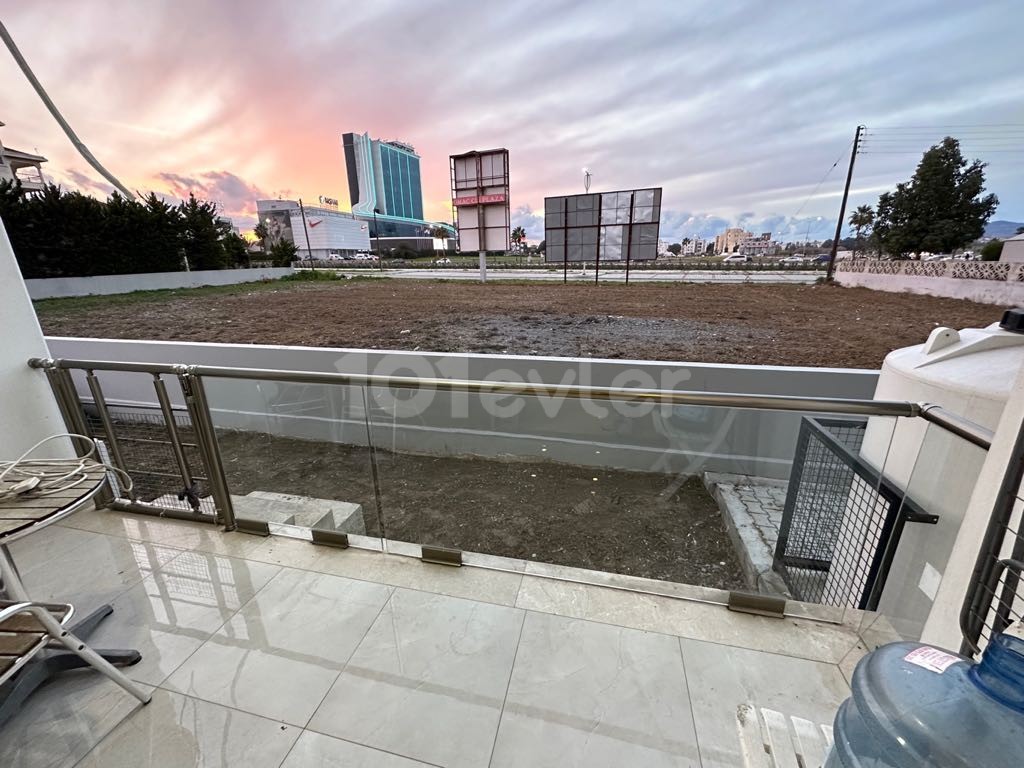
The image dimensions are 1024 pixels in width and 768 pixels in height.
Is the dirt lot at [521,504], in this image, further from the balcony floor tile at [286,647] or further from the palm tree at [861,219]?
the palm tree at [861,219]

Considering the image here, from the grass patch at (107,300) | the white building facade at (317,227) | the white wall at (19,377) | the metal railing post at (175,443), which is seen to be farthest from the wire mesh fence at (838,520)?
the white building facade at (317,227)

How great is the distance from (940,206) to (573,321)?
20.7 meters

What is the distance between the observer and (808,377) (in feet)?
14.4

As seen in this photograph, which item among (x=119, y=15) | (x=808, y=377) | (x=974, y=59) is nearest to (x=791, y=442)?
(x=808, y=377)

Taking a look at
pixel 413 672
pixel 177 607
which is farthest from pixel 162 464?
pixel 413 672

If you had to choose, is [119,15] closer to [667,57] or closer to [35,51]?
[35,51]

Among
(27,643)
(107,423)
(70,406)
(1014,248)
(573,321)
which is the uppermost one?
(1014,248)

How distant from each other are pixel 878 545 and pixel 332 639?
2346 millimetres

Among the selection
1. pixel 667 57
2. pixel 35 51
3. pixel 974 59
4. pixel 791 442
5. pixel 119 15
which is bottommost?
pixel 791 442

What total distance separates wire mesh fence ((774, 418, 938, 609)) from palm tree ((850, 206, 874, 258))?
27473 mm

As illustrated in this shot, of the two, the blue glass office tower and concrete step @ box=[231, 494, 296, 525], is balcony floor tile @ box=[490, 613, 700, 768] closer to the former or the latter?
concrete step @ box=[231, 494, 296, 525]

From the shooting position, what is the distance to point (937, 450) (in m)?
1.44

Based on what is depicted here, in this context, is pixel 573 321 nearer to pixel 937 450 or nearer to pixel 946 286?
pixel 937 450

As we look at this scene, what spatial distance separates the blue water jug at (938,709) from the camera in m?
0.56
